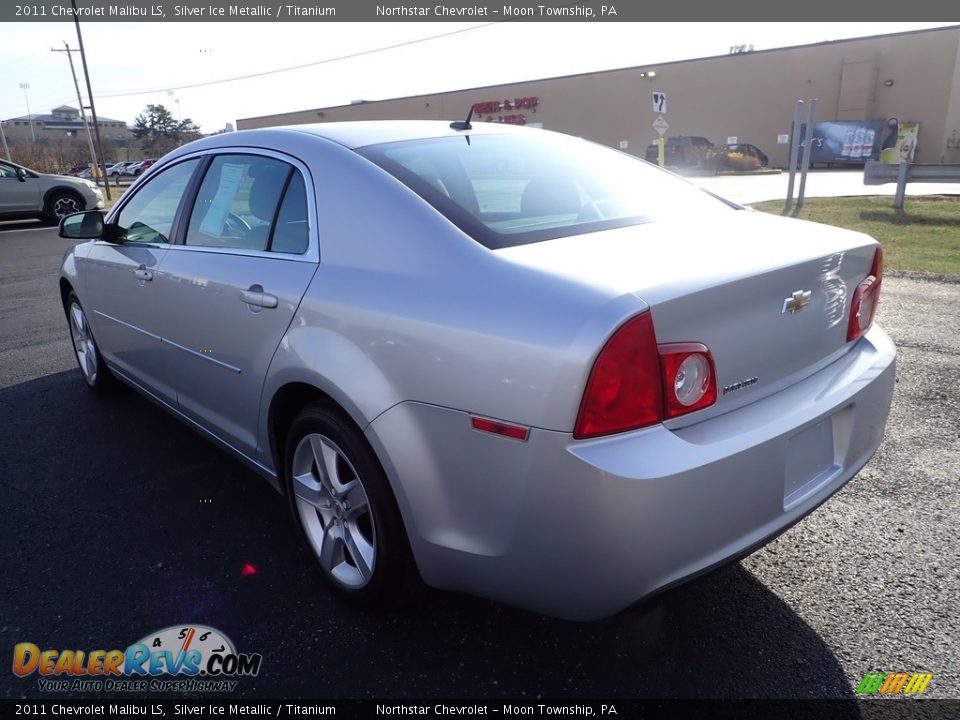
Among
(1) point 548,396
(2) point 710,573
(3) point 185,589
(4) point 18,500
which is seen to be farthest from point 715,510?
(4) point 18,500

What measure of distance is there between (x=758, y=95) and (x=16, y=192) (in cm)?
3896

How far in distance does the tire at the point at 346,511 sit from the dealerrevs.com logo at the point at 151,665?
407mm

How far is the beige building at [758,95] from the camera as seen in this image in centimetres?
3694

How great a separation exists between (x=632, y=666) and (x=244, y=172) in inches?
95.2

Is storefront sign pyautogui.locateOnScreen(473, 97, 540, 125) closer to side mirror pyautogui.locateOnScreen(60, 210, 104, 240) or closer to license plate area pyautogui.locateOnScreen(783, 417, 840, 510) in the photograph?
side mirror pyautogui.locateOnScreen(60, 210, 104, 240)

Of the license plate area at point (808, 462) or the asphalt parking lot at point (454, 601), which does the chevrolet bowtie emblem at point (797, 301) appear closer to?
the license plate area at point (808, 462)

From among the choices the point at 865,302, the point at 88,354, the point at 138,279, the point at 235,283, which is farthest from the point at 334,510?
the point at 88,354

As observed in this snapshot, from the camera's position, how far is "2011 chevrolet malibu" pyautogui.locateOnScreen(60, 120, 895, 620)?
5.73 feet

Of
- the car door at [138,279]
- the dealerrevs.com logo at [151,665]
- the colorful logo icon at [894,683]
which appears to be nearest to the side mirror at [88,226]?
the car door at [138,279]

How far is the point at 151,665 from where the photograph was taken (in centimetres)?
233

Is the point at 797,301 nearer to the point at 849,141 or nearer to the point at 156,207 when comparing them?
the point at 156,207

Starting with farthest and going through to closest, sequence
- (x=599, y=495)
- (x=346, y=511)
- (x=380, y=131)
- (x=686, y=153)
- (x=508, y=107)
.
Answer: (x=508, y=107) < (x=686, y=153) < (x=380, y=131) < (x=346, y=511) < (x=599, y=495)

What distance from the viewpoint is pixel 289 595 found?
2621 millimetres

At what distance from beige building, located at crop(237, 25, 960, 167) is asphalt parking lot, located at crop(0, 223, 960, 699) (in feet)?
101
